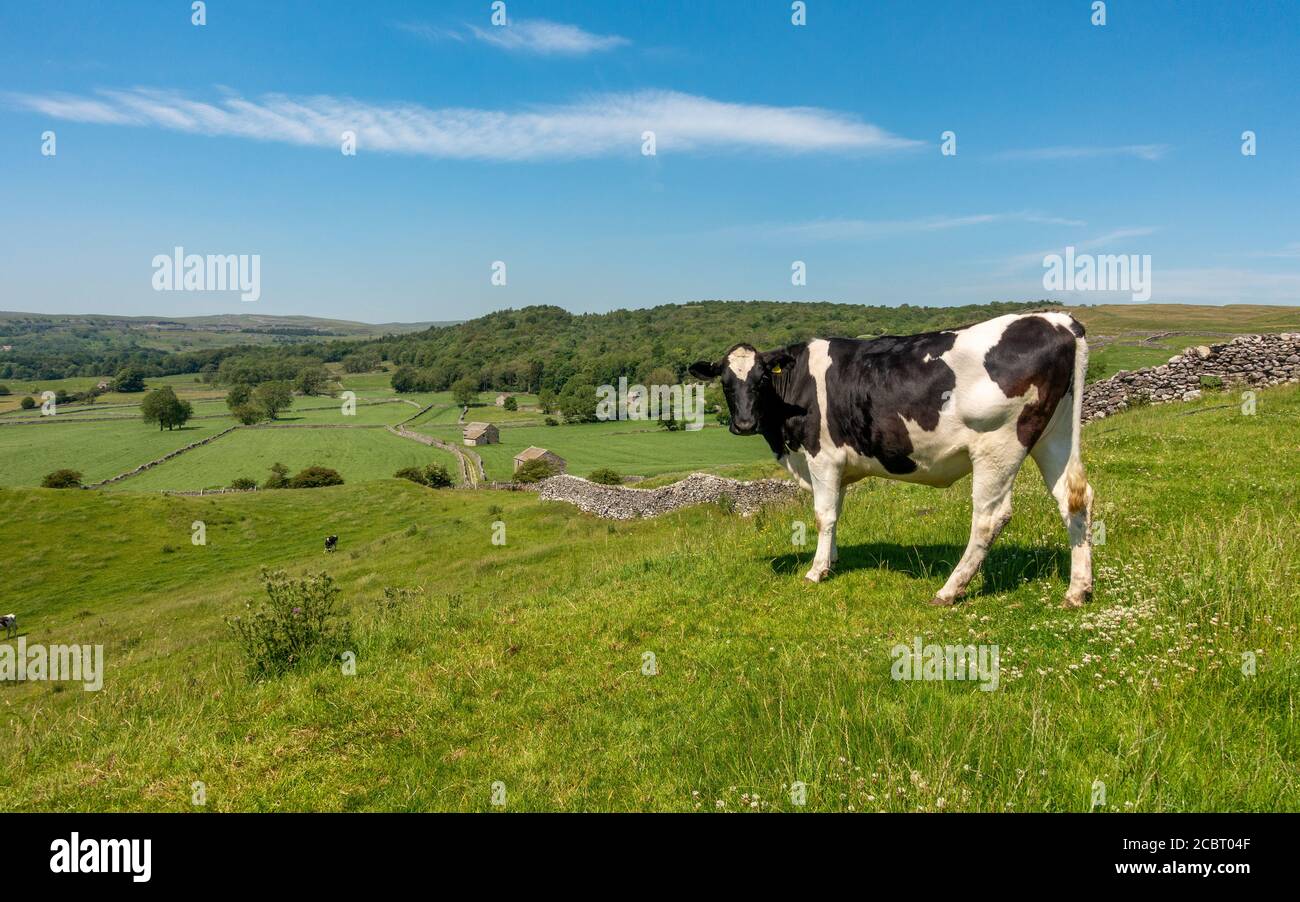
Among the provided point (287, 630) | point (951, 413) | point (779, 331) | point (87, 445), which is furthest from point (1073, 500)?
point (87, 445)

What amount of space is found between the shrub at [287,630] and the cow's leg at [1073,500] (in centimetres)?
849

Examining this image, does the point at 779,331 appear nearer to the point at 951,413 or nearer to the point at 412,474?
the point at 412,474

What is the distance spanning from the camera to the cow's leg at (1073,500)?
23.3ft

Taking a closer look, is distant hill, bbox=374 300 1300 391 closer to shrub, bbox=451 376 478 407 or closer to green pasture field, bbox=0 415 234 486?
shrub, bbox=451 376 478 407

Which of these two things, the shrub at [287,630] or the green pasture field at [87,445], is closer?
the shrub at [287,630]

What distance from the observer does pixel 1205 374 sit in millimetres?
27047

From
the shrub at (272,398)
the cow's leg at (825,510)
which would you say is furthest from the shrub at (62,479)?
the cow's leg at (825,510)

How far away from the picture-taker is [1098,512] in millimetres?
9695

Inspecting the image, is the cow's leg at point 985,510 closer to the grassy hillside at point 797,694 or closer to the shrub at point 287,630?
the grassy hillside at point 797,694

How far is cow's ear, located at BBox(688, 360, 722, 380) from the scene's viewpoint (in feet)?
32.0

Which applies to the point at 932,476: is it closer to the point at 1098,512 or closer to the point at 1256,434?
the point at 1098,512

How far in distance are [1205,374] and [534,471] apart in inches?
2611

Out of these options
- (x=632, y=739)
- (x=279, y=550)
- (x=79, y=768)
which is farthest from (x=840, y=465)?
(x=279, y=550)
